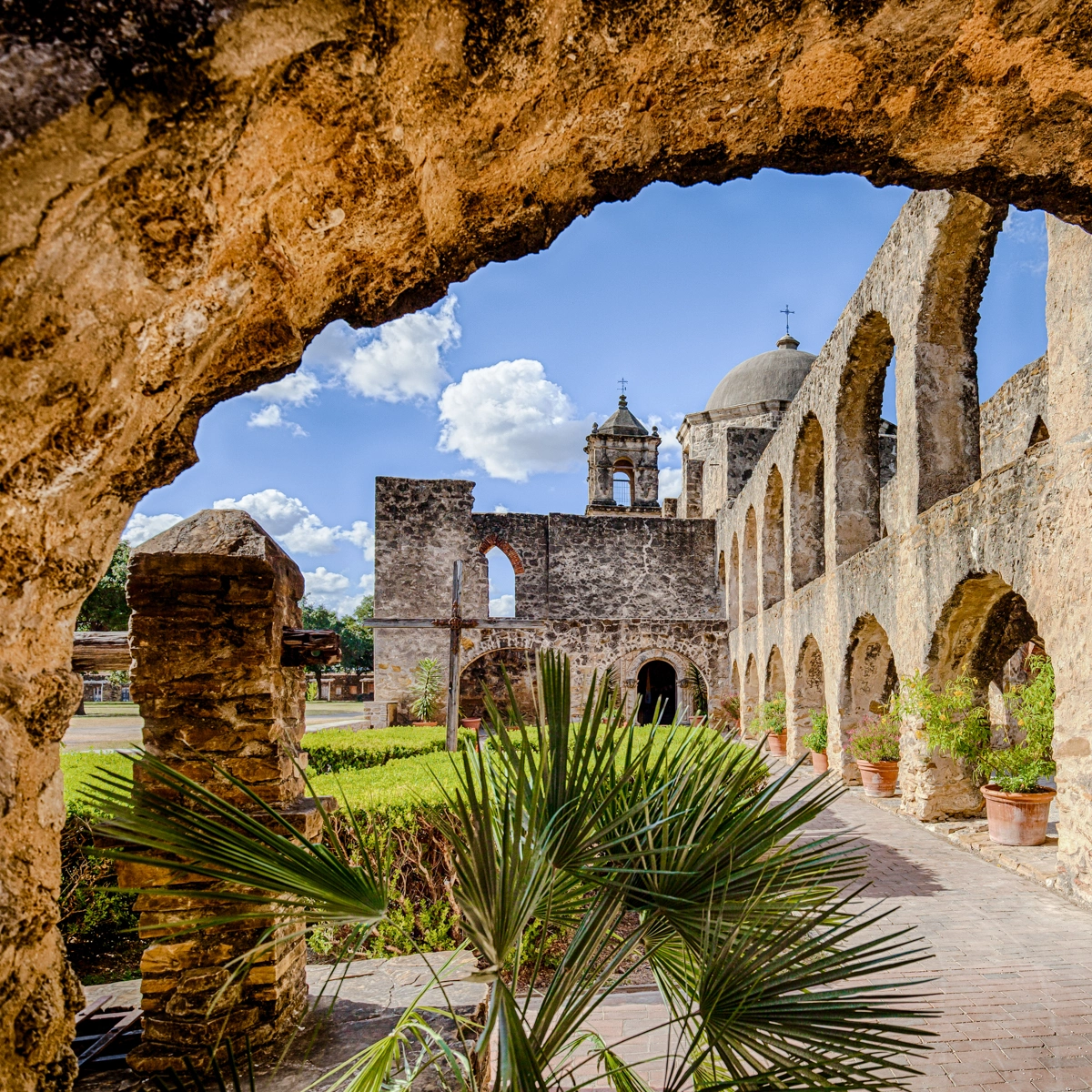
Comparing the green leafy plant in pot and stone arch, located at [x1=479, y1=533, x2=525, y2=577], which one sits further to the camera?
stone arch, located at [x1=479, y1=533, x2=525, y2=577]

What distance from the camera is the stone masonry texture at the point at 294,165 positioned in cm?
110

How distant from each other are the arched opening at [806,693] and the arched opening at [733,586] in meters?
5.72

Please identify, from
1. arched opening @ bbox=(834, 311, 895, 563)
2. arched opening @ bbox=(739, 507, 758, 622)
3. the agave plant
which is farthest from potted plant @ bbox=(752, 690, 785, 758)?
the agave plant

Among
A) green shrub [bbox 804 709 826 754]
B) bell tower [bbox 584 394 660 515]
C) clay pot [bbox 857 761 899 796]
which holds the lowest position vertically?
clay pot [bbox 857 761 899 796]

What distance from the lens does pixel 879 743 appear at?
8812 millimetres

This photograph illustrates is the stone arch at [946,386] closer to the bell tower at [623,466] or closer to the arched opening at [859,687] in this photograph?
the arched opening at [859,687]

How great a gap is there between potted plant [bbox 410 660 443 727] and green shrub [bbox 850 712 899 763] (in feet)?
32.4

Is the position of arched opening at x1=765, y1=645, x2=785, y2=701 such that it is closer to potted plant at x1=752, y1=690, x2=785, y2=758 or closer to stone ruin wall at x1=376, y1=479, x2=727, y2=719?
potted plant at x1=752, y1=690, x2=785, y2=758

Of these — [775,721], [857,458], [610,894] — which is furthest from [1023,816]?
[775,721]

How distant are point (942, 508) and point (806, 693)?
18.9 feet

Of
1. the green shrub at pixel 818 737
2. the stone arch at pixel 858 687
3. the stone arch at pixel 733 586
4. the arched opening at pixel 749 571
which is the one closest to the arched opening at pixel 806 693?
the green shrub at pixel 818 737

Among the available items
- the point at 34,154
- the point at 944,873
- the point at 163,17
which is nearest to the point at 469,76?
the point at 163,17

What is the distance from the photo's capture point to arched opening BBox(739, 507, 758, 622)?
53.6 ft

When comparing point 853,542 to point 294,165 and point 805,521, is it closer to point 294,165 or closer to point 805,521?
point 805,521
